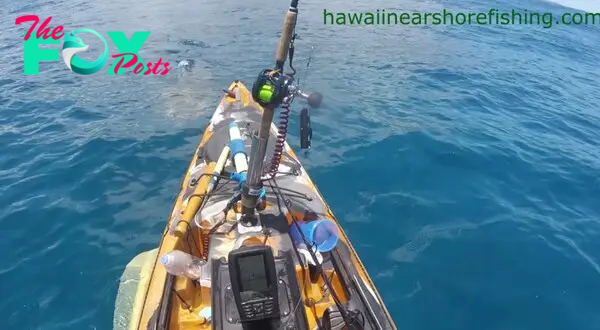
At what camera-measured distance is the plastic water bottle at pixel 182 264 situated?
4598mm

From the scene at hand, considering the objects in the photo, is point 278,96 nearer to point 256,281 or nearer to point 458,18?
point 256,281

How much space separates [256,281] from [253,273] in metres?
0.07

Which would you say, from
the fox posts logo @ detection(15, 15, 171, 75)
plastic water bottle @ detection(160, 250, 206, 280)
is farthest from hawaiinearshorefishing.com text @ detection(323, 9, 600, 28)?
plastic water bottle @ detection(160, 250, 206, 280)

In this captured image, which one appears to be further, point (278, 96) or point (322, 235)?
point (322, 235)

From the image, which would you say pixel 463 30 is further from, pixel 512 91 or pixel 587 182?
pixel 587 182

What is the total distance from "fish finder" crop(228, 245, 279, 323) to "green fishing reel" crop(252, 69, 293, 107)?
140 centimetres

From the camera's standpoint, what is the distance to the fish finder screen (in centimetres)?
346

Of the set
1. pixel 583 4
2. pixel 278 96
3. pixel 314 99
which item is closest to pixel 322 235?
pixel 314 99

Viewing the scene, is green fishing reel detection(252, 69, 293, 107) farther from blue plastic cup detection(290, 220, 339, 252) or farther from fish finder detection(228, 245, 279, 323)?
blue plastic cup detection(290, 220, 339, 252)

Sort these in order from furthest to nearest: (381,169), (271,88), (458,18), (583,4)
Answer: (583,4) < (458,18) < (381,169) < (271,88)

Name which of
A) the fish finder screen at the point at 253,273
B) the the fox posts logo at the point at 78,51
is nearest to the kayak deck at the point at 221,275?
the fish finder screen at the point at 253,273

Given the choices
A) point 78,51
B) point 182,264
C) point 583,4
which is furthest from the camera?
point 583,4

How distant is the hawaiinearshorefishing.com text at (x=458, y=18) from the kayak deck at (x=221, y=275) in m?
16.9

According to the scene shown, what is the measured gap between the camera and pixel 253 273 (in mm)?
3459
